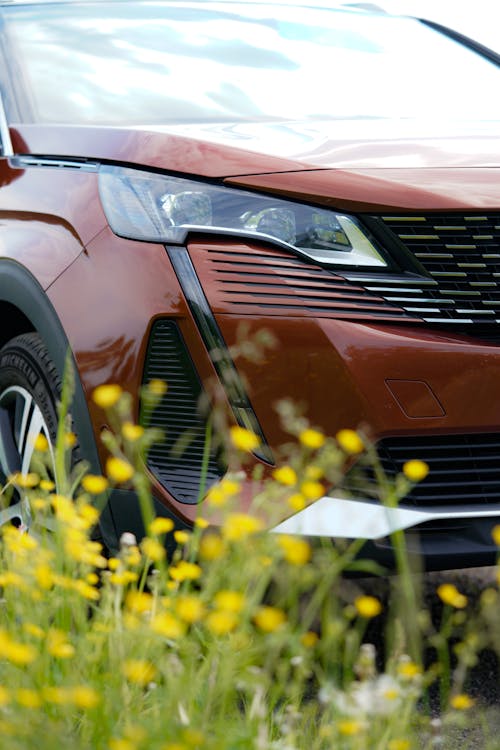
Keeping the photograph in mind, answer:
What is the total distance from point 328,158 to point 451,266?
0.36m

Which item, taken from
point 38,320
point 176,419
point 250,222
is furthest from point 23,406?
point 250,222

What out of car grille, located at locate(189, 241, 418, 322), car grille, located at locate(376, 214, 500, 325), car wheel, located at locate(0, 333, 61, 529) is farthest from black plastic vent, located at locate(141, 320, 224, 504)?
car grille, located at locate(376, 214, 500, 325)

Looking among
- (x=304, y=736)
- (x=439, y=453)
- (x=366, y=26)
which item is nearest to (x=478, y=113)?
(x=366, y=26)

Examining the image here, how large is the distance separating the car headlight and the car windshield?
687 mm

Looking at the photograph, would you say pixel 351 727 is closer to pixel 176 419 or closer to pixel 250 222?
pixel 176 419

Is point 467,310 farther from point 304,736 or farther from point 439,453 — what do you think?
point 304,736

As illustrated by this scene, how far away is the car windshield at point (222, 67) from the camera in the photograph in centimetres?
342

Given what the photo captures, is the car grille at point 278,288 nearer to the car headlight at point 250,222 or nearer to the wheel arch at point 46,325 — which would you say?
the car headlight at point 250,222

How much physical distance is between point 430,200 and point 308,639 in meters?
1.11

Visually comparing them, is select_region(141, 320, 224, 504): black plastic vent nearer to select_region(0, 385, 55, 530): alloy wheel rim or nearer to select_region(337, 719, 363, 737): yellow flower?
select_region(0, 385, 55, 530): alloy wheel rim

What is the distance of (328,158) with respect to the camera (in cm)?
266

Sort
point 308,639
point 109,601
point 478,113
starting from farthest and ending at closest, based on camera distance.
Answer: point 478,113
point 109,601
point 308,639

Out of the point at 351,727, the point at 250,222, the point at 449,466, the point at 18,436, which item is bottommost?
the point at 18,436

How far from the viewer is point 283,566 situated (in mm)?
2236
